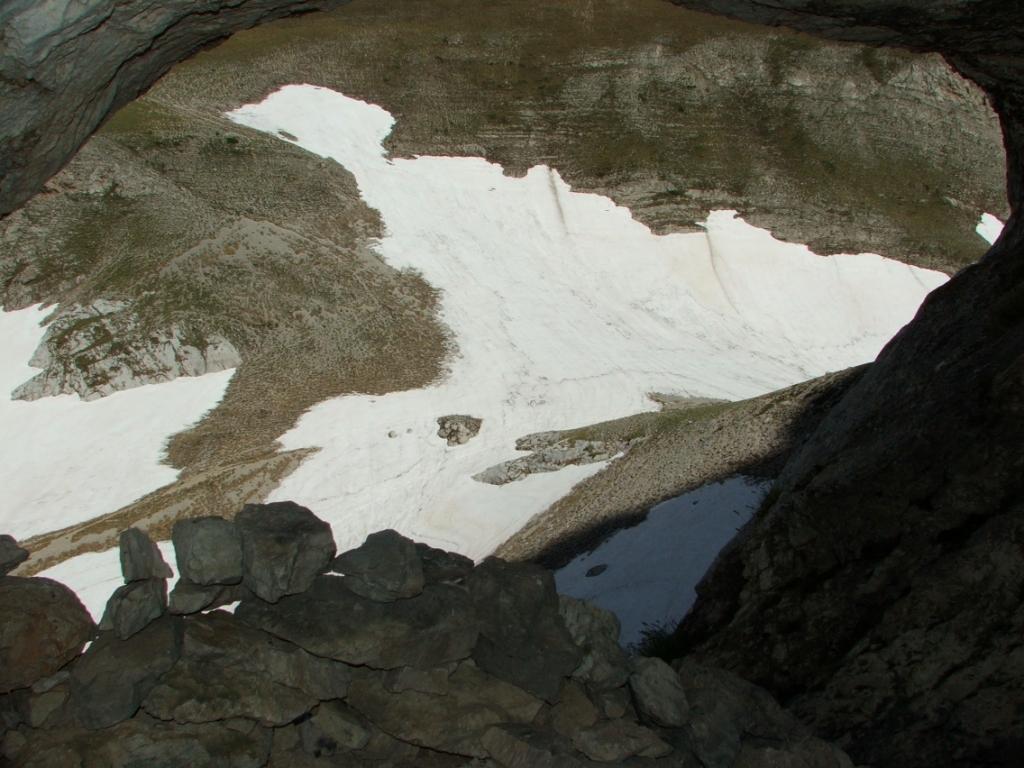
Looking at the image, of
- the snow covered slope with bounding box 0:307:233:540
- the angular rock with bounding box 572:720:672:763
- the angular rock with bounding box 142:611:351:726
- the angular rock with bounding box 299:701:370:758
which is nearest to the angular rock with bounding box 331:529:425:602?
the angular rock with bounding box 142:611:351:726

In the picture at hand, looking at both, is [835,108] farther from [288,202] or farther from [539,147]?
[288,202]

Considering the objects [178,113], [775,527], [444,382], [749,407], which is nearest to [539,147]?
[178,113]

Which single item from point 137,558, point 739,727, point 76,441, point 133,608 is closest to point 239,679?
point 133,608

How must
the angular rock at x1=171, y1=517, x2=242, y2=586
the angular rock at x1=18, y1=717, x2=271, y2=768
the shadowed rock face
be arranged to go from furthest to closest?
the angular rock at x1=171, y1=517, x2=242, y2=586
the angular rock at x1=18, y1=717, x2=271, y2=768
the shadowed rock face

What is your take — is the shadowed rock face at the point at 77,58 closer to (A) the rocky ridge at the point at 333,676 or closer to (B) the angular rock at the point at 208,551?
(B) the angular rock at the point at 208,551

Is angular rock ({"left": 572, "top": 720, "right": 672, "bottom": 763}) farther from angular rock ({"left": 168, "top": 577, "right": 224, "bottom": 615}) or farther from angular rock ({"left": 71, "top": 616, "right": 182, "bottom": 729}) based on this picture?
angular rock ({"left": 71, "top": 616, "right": 182, "bottom": 729})

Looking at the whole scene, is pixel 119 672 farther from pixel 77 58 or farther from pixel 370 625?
pixel 77 58

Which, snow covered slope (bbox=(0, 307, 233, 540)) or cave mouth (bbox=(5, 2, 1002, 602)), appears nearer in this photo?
snow covered slope (bbox=(0, 307, 233, 540))
